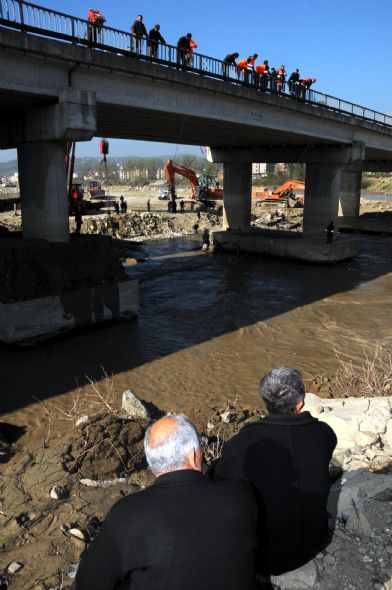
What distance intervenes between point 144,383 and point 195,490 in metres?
8.32

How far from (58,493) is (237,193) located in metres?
27.2

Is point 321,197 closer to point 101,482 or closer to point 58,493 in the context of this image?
point 101,482

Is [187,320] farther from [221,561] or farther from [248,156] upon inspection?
[248,156]

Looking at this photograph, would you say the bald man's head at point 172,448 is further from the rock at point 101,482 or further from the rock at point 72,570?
the rock at point 101,482

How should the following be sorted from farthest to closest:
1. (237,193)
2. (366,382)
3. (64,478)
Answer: (237,193) → (366,382) → (64,478)

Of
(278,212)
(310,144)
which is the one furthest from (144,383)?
(278,212)

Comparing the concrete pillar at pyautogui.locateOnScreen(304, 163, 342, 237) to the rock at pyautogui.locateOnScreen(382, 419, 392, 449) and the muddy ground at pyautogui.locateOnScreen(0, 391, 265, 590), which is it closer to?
the muddy ground at pyautogui.locateOnScreen(0, 391, 265, 590)

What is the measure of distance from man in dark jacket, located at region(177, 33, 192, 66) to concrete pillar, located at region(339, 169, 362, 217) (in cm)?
2870

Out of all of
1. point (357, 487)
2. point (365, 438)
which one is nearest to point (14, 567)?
point (357, 487)

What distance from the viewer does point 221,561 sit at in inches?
85.2

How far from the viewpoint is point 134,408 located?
7.79 metres

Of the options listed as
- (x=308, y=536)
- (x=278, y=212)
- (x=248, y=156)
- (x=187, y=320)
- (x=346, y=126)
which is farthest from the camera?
(x=278, y=212)

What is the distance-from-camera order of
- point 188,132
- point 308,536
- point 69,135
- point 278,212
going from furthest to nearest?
1. point 278,212
2. point 188,132
3. point 69,135
4. point 308,536

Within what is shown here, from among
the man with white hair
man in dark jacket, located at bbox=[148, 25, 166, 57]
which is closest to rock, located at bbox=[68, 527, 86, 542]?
the man with white hair
